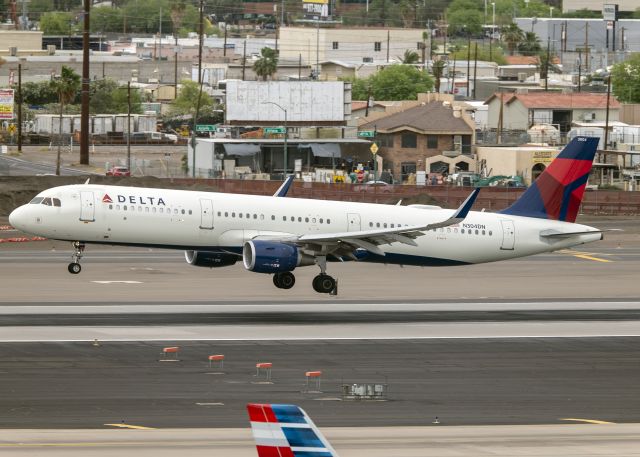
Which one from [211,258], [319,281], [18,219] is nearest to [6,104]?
[18,219]

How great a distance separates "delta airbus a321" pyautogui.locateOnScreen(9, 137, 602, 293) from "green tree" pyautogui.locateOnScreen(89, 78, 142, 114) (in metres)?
117

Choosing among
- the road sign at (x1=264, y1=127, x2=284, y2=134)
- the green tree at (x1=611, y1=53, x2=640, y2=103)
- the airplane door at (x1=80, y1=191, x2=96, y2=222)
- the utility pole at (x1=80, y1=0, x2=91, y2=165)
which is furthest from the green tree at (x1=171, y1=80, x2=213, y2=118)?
the airplane door at (x1=80, y1=191, x2=96, y2=222)

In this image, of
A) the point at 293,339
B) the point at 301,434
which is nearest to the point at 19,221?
the point at 293,339

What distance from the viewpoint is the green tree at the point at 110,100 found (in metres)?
170

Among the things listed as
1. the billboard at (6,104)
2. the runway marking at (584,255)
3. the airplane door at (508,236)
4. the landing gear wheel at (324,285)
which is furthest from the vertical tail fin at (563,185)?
the billboard at (6,104)

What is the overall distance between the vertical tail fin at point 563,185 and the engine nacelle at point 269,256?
11.1m

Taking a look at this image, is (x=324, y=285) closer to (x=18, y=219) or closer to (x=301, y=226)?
(x=301, y=226)

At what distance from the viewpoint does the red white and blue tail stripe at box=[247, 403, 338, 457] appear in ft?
60.5

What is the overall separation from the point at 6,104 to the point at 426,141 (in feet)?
154

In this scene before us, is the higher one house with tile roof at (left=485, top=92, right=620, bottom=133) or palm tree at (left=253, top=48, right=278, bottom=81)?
palm tree at (left=253, top=48, right=278, bottom=81)

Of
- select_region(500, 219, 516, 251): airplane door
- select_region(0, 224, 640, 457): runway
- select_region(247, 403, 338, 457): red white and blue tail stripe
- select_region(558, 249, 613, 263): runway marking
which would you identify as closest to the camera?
select_region(247, 403, 338, 457): red white and blue tail stripe

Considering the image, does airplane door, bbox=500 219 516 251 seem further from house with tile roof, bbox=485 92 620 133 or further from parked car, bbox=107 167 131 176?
house with tile roof, bbox=485 92 620 133

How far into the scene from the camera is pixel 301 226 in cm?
5147

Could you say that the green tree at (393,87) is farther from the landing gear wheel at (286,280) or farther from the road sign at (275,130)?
the landing gear wheel at (286,280)
